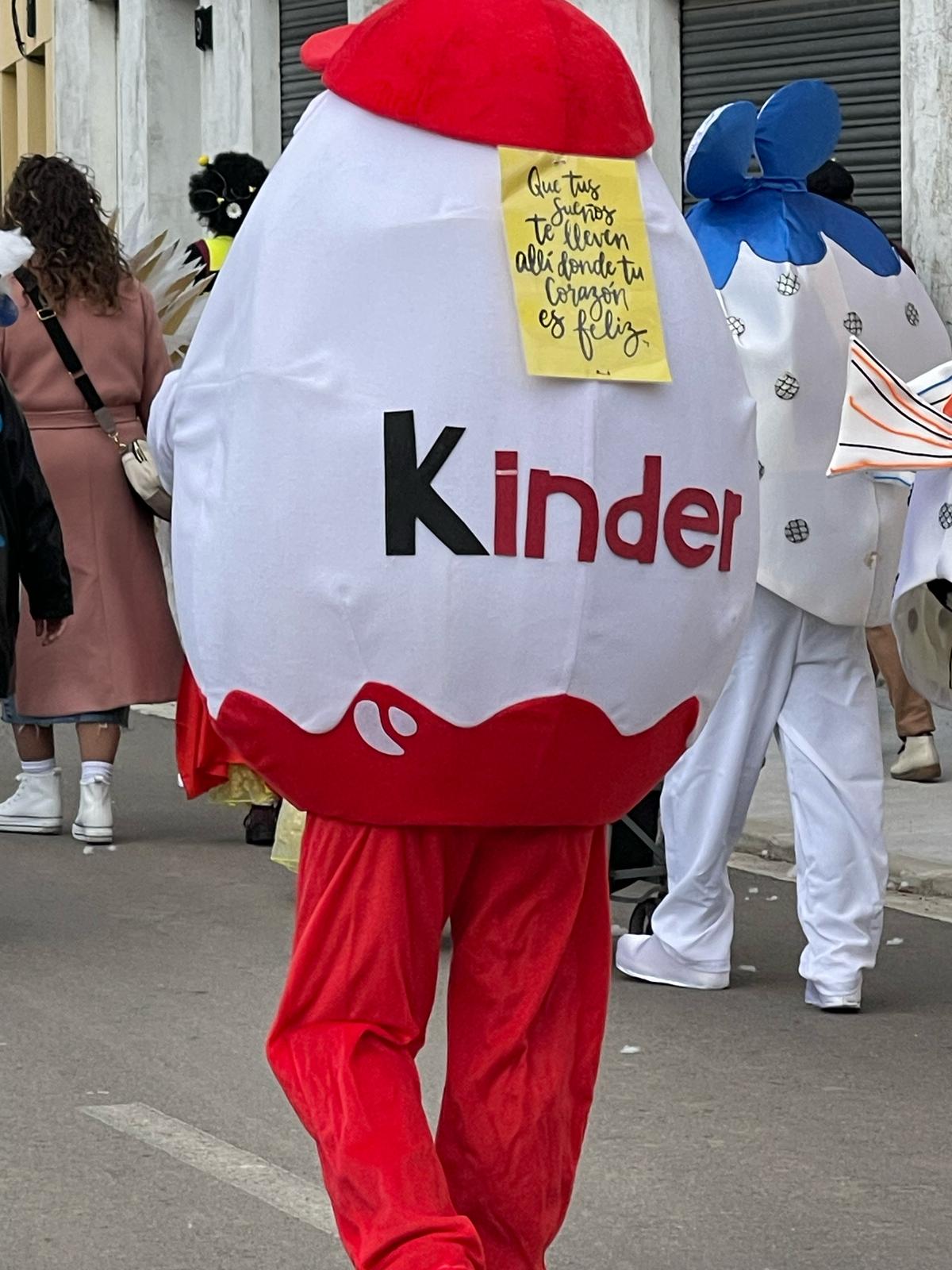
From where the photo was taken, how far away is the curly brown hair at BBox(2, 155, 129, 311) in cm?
752

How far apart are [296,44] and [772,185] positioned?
12414 mm

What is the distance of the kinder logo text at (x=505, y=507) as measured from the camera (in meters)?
3.05

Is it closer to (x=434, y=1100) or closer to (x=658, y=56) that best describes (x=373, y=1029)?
(x=434, y=1100)

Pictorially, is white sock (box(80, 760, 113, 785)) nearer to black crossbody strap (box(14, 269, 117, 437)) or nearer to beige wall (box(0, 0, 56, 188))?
black crossbody strap (box(14, 269, 117, 437))

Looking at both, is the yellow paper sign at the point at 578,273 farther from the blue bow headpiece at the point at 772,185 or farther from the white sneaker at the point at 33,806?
the white sneaker at the point at 33,806

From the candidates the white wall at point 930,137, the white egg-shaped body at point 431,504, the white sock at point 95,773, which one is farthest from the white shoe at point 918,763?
the white egg-shaped body at point 431,504

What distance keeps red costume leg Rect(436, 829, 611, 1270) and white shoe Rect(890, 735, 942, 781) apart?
238 inches

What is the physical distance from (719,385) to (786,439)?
2.10m

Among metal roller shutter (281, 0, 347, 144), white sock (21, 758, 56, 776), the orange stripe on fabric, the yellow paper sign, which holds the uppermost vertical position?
metal roller shutter (281, 0, 347, 144)

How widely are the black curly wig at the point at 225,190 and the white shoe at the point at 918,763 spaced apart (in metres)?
3.70

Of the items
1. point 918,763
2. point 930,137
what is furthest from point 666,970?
point 930,137

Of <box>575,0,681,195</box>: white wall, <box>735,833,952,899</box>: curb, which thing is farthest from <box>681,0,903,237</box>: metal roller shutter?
<box>735,833,952,899</box>: curb

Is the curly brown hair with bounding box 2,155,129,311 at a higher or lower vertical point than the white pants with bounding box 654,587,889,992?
higher

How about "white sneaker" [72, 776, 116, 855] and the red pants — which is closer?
the red pants
